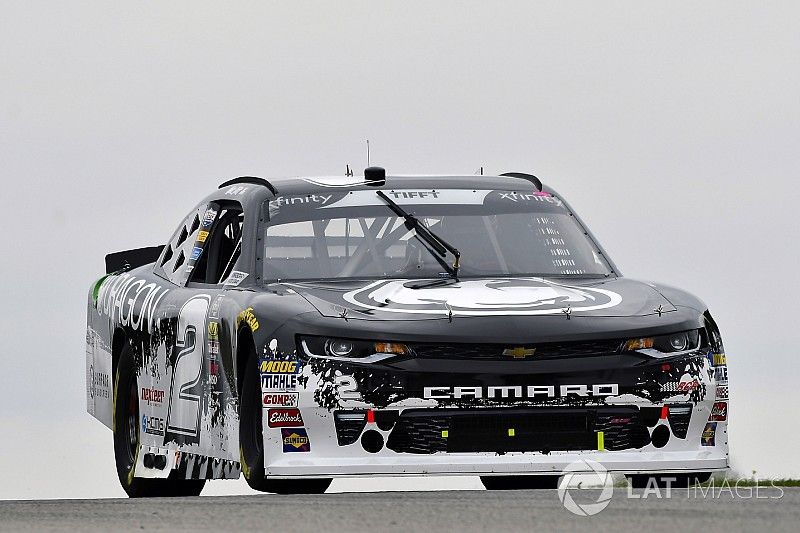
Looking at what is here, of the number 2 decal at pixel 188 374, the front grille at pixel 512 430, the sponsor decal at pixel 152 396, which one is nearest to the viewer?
the front grille at pixel 512 430

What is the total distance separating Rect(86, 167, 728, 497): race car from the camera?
8.67 metres

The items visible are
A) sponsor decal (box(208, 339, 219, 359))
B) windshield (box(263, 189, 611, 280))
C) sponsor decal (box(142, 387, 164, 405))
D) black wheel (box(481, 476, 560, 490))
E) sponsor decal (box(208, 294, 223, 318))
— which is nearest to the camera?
sponsor decal (box(208, 339, 219, 359))

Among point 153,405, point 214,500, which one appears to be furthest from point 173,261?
point 214,500

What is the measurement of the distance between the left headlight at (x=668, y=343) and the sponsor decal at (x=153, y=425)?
3.21m

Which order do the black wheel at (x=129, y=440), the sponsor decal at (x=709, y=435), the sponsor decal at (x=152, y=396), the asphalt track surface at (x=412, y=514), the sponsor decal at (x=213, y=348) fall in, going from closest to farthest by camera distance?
the asphalt track surface at (x=412, y=514)
the sponsor decal at (x=709, y=435)
the sponsor decal at (x=213, y=348)
the sponsor decal at (x=152, y=396)
the black wheel at (x=129, y=440)

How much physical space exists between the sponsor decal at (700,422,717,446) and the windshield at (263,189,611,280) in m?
1.49

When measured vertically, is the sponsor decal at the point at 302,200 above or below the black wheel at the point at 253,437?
above

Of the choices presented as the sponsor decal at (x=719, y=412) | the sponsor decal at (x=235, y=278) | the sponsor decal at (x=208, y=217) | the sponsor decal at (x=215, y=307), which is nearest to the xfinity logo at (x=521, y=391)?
the sponsor decal at (x=719, y=412)

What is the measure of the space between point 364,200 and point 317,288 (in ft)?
3.77

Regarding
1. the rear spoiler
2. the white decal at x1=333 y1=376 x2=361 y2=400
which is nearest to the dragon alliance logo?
the white decal at x1=333 y1=376 x2=361 y2=400

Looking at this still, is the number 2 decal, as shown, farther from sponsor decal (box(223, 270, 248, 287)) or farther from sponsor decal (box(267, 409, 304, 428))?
sponsor decal (box(267, 409, 304, 428))

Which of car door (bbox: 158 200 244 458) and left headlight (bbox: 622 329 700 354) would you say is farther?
A: car door (bbox: 158 200 244 458)

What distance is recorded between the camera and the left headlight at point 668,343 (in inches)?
351

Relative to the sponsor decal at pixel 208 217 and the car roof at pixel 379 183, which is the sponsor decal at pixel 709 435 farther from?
the sponsor decal at pixel 208 217
